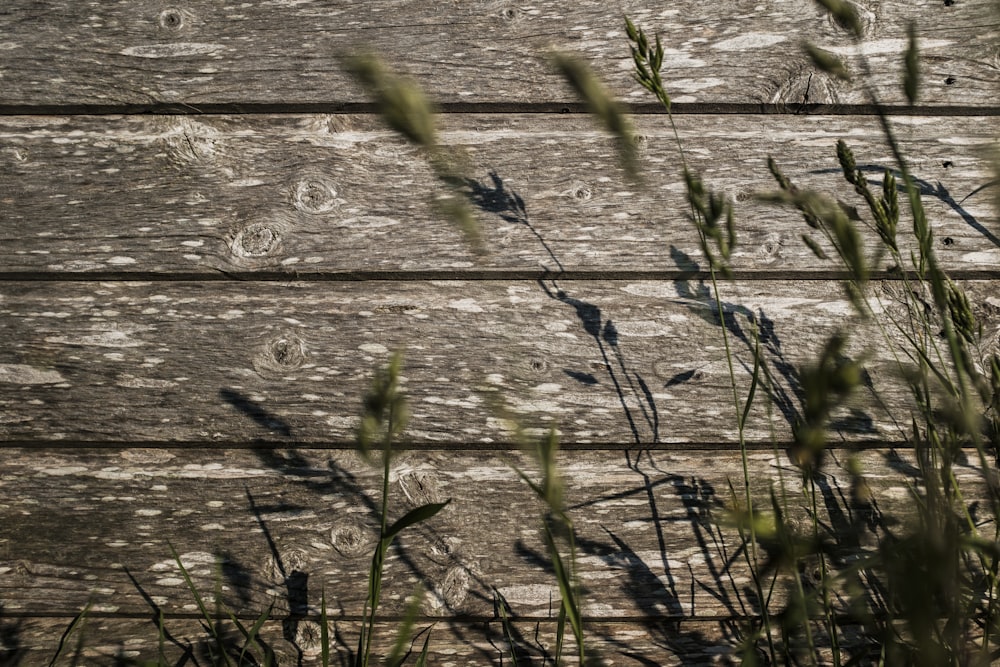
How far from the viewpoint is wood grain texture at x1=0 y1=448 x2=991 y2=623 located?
0.89m

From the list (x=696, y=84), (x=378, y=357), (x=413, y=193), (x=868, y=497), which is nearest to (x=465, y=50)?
(x=413, y=193)

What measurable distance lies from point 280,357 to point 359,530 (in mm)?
255

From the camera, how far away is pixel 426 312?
90 centimetres

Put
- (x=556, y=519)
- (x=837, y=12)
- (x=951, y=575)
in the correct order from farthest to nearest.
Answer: (x=556, y=519), (x=837, y=12), (x=951, y=575)

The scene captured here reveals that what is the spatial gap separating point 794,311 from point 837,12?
437 mm

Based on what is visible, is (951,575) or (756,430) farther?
(756,430)

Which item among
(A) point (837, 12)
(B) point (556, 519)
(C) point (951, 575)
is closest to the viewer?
(C) point (951, 575)

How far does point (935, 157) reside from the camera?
2.96ft

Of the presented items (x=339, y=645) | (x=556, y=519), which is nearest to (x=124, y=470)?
(x=339, y=645)

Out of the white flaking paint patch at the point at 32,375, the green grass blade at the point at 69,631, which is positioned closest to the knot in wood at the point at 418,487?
the green grass blade at the point at 69,631

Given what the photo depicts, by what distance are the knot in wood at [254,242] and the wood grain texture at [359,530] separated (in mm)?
269

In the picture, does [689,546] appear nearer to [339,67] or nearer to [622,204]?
[622,204]

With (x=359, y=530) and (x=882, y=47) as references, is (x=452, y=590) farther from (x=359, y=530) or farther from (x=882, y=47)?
(x=882, y=47)

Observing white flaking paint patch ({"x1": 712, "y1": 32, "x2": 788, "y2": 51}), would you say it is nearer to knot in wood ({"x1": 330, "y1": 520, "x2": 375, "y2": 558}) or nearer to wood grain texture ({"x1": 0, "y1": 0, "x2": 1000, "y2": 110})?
wood grain texture ({"x1": 0, "y1": 0, "x2": 1000, "y2": 110})
